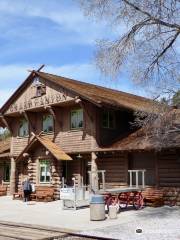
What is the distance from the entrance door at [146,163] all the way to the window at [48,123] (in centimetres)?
710

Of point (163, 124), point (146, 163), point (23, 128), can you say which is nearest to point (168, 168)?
point (146, 163)

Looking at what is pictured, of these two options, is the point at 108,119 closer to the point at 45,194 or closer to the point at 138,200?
the point at 45,194

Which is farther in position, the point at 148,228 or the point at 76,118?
the point at 76,118

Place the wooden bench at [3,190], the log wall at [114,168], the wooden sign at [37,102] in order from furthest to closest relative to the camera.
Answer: the wooden bench at [3,190] → the wooden sign at [37,102] → the log wall at [114,168]

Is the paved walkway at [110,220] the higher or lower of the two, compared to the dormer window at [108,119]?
lower

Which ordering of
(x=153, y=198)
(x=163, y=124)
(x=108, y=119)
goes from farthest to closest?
(x=108, y=119)
(x=153, y=198)
(x=163, y=124)

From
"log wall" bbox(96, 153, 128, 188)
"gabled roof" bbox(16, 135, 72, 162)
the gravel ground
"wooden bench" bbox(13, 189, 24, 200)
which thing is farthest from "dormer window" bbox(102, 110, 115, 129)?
the gravel ground

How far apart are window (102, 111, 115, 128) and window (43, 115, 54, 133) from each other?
4220mm

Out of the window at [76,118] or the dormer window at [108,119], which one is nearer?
the dormer window at [108,119]

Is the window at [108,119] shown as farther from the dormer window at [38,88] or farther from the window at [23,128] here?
the window at [23,128]

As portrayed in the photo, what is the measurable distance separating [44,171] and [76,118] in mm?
4283

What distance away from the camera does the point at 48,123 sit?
99.6 ft

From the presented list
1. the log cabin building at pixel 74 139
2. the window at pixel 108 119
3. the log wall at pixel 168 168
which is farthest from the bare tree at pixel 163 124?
the window at pixel 108 119

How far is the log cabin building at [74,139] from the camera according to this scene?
24.2 m
